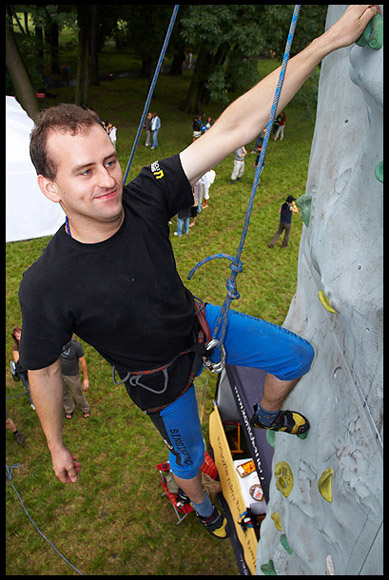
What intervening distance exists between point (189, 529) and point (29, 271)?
3979mm

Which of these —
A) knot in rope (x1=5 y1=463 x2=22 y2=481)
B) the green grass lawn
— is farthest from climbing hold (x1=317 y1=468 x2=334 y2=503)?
knot in rope (x1=5 y1=463 x2=22 y2=481)

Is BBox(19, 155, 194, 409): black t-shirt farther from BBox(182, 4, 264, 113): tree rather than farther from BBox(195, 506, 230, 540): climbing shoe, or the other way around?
BBox(182, 4, 264, 113): tree

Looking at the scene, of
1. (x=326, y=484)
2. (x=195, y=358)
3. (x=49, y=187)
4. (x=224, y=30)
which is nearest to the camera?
(x=49, y=187)

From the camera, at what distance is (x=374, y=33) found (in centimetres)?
173

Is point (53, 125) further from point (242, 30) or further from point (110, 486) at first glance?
point (242, 30)

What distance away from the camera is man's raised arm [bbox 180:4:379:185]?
72.9 inches

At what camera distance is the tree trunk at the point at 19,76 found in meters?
13.6

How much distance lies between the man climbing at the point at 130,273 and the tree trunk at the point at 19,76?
43.3 feet

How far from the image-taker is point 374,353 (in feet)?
6.33

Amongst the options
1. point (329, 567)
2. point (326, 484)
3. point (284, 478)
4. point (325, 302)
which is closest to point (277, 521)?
point (284, 478)

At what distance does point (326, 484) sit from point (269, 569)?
152cm

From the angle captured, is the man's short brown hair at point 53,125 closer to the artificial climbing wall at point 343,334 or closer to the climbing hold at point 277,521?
the artificial climbing wall at point 343,334

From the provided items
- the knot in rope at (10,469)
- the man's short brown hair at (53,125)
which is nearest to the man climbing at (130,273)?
the man's short brown hair at (53,125)

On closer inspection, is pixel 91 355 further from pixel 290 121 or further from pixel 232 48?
pixel 290 121
